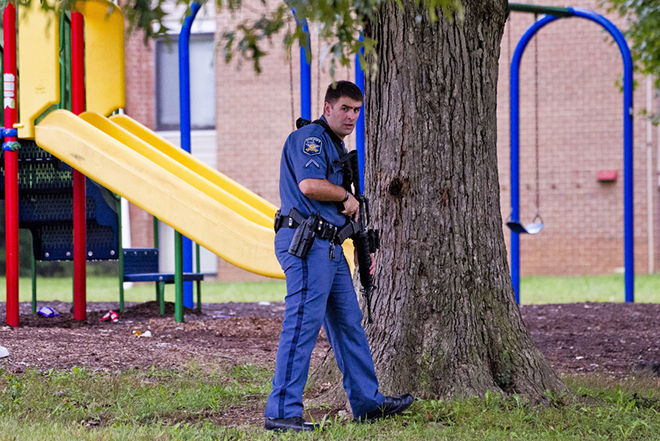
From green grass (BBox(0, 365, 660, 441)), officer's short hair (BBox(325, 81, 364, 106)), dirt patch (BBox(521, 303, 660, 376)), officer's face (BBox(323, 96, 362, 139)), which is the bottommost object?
dirt patch (BBox(521, 303, 660, 376))

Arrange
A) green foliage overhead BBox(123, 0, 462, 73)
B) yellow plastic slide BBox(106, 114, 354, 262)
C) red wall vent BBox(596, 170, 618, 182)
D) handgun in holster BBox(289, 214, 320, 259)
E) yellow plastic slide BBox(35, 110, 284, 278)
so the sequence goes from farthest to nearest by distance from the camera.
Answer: red wall vent BBox(596, 170, 618, 182) < yellow plastic slide BBox(106, 114, 354, 262) < yellow plastic slide BBox(35, 110, 284, 278) < handgun in holster BBox(289, 214, 320, 259) < green foliage overhead BBox(123, 0, 462, 73)

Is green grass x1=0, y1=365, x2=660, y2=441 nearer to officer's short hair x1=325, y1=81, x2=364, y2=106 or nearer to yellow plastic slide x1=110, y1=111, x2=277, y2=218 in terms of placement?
officer's short hair x1=325, y1=81, x2=364, y2=106

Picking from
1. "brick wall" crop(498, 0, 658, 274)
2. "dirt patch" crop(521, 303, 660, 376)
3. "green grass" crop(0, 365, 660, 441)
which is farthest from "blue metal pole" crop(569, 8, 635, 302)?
"brick wall" crop(498, 0, 658, 274)

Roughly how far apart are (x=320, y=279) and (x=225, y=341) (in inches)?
130

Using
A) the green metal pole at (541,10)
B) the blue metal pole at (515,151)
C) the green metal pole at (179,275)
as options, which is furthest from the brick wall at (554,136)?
the green metal pole at (179,275)

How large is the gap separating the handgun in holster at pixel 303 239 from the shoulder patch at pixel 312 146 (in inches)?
12.7

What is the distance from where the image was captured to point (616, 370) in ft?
18.8

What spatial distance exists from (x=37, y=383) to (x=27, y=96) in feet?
12.0

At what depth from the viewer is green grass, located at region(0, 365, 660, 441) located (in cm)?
361

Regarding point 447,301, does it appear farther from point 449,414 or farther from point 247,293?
point 247,293

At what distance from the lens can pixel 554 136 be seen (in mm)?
17078

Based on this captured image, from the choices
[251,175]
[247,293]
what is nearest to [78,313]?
[247,293]

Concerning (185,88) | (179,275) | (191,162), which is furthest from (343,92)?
(185,88)

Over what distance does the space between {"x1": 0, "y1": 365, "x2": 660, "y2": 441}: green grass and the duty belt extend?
0.90 meters
